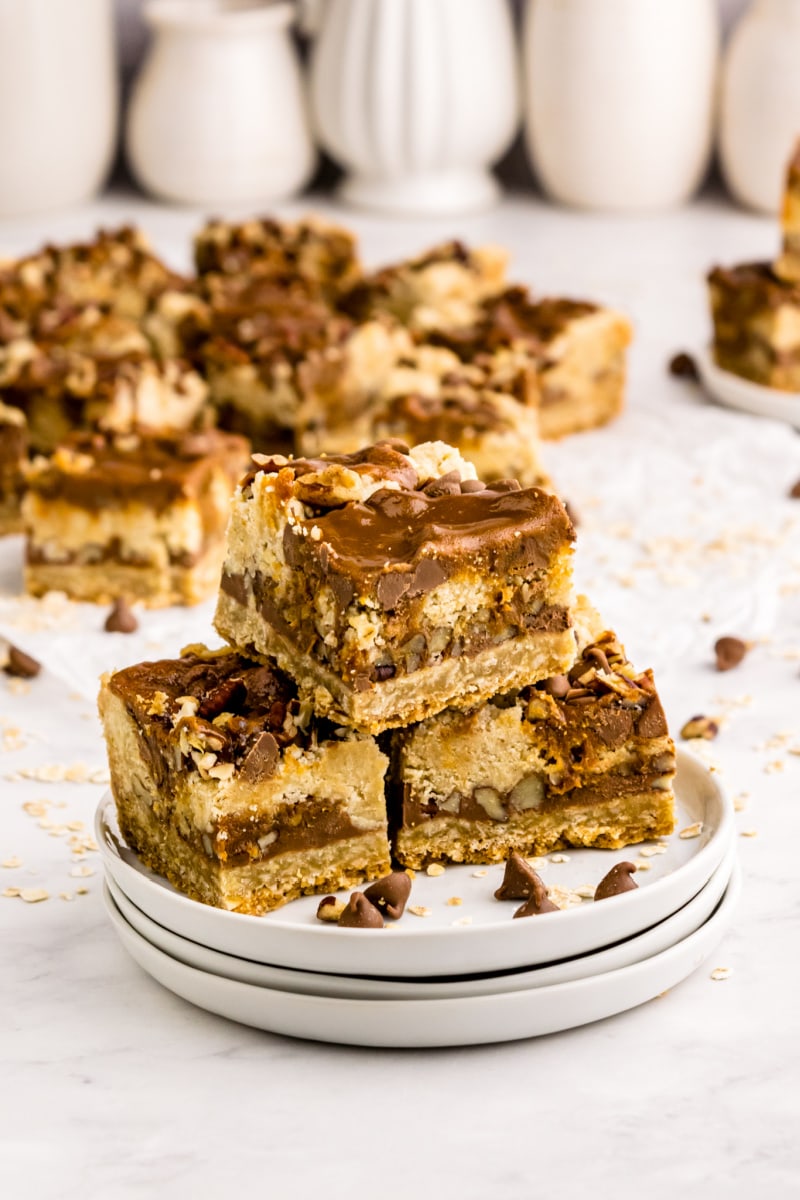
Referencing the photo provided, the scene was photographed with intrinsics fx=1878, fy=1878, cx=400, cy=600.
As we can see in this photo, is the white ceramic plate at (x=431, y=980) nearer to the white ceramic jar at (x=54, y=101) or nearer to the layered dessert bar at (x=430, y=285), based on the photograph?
the layered dessert bar at (x=430, y=285)

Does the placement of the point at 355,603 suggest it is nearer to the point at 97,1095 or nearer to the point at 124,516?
the point at 97,1095

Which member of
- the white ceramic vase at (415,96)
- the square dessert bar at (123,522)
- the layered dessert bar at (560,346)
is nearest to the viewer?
the square dessert bar at (123,522)

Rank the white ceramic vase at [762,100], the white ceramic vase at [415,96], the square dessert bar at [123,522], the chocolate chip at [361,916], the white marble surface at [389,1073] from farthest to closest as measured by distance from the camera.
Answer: the white ceramic vase at [415,96] < the white ceramic vase at [762,100] < the square dessert bar at [123,522] < the chocolate chip at [361,916] < the white marble surface at [389,1073]

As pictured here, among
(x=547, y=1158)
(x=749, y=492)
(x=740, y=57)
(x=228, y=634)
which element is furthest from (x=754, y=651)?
(x=740, y=57)

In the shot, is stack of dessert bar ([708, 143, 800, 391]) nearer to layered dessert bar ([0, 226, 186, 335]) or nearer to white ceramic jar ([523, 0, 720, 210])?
layered dessert bar ([0, 226, 186, 335])

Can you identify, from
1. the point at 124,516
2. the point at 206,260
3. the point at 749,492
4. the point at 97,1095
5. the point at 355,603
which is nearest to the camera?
the point at 97,1095

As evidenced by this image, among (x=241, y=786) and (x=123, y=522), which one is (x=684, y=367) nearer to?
(x=123, y=522)

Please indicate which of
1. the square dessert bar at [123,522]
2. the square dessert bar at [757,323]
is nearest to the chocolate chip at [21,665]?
the square dessert bar at [123,522]
